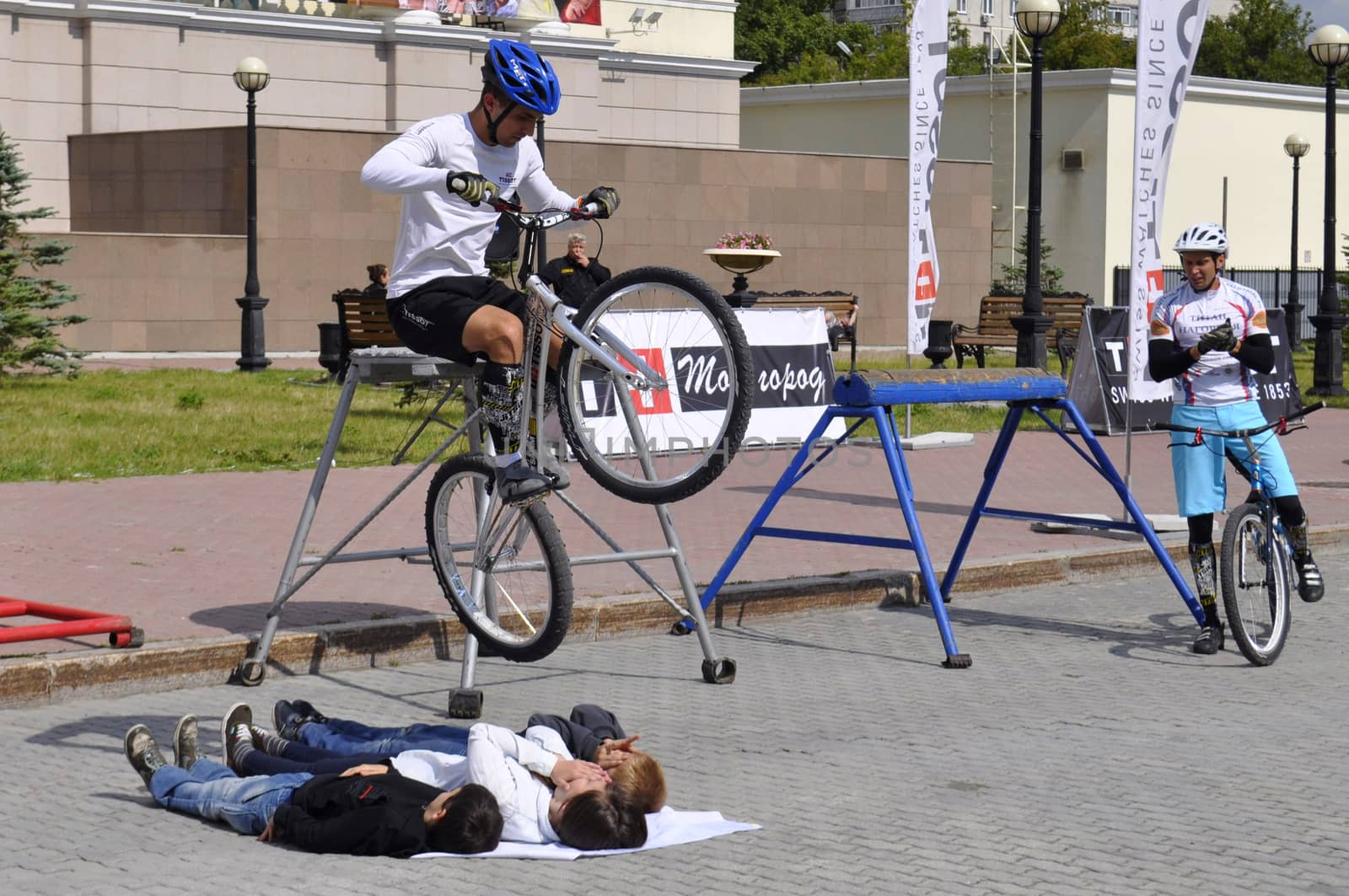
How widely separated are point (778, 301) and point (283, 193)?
33.4 feet

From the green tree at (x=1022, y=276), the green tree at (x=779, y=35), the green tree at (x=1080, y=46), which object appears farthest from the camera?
the green tree at (x=779, y=35)

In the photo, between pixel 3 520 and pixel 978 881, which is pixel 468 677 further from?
pixel 3 520

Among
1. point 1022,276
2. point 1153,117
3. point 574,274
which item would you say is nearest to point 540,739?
point 1153,117

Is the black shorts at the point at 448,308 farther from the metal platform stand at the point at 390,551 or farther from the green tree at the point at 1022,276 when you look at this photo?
the green tree at the point at 1022,276

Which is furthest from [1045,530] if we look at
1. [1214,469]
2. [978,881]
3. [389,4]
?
[389,4]

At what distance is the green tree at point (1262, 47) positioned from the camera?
82375mm

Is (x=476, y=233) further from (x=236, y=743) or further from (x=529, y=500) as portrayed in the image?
(x=236, y=743)

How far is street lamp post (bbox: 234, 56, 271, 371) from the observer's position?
27156 mm

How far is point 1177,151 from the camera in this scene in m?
44.7

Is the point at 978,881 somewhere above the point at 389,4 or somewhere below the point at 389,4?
below

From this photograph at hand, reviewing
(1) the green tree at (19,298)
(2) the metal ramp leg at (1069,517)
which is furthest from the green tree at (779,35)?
(2) the metal ramp leg at (1069,517)

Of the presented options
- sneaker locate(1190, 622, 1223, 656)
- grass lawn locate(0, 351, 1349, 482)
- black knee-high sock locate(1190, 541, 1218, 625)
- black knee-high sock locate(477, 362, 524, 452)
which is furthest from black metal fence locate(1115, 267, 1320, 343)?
black knee-high sock locate(477, 362, 524, 452)

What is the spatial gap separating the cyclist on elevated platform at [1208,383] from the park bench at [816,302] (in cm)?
1345

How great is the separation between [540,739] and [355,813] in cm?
66
